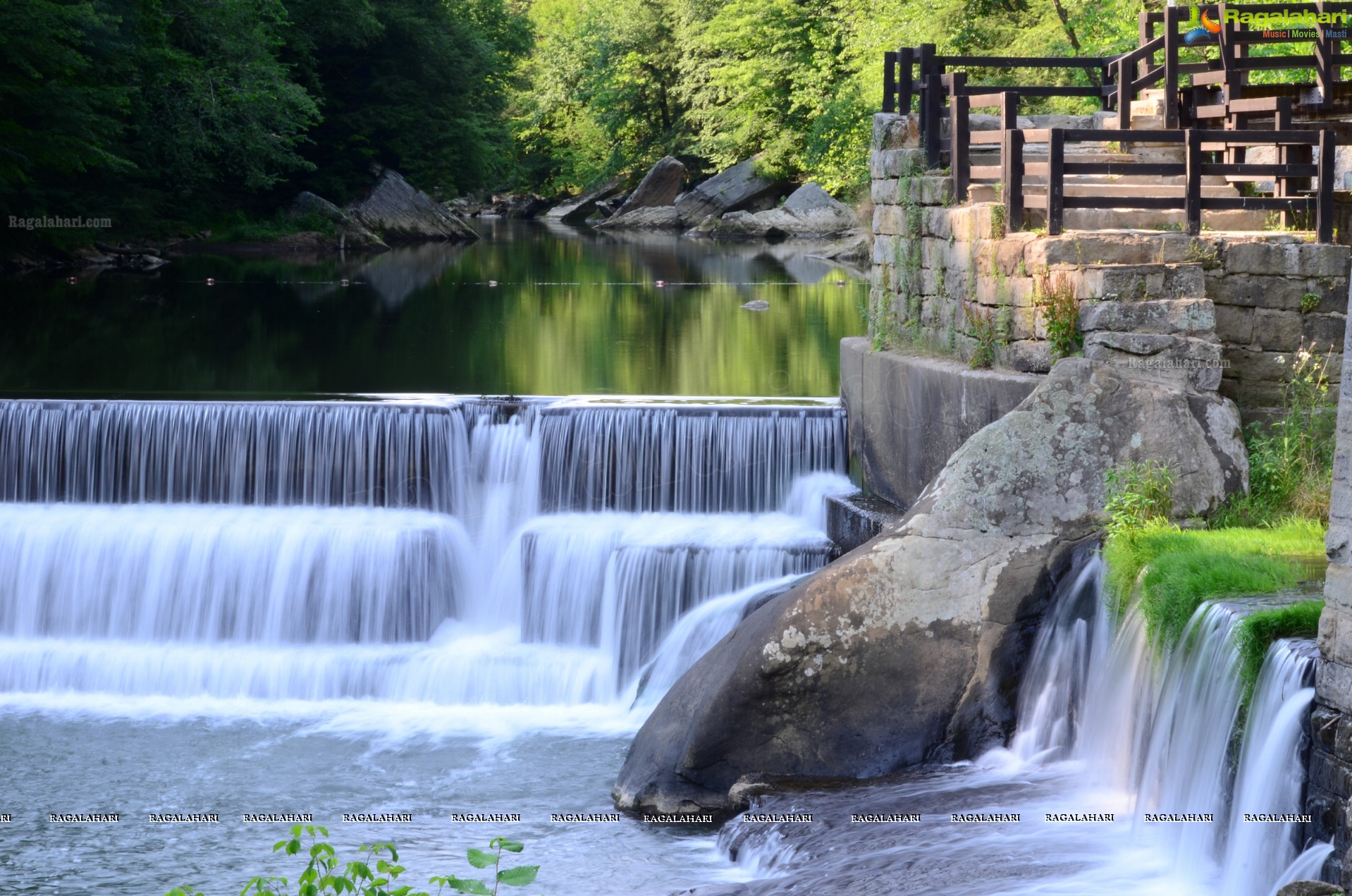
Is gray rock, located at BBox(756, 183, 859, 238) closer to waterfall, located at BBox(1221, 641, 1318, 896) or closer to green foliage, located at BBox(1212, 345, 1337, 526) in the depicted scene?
green foliage, located at BBox(1212, 345, 1337, 526)

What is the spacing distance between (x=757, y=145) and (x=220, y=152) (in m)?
22.7

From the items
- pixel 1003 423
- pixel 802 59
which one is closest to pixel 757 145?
pixel 802 59

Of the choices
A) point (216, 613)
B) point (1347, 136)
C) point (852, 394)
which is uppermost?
point (1347, 136)

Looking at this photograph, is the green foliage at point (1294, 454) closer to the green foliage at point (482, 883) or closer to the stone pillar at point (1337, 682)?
the stone pillar at point (1337, 682)

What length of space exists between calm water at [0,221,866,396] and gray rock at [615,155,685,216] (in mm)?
23896

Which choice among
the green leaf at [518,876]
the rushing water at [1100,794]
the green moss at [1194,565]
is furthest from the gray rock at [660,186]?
the green leaf at [518,876]

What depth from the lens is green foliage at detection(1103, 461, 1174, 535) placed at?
28.6 feet

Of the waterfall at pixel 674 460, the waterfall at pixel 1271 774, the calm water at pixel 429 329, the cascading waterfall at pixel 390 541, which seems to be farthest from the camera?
the calm water at pixel 429 329

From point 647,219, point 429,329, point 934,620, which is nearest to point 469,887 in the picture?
point 934,620

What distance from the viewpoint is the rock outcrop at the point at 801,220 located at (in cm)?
4728

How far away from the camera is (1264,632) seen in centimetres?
651

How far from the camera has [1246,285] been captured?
32.7 ft

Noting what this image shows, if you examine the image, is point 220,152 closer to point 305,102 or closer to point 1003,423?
point 305,102

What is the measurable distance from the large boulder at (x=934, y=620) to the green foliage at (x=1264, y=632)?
7.20 feet
